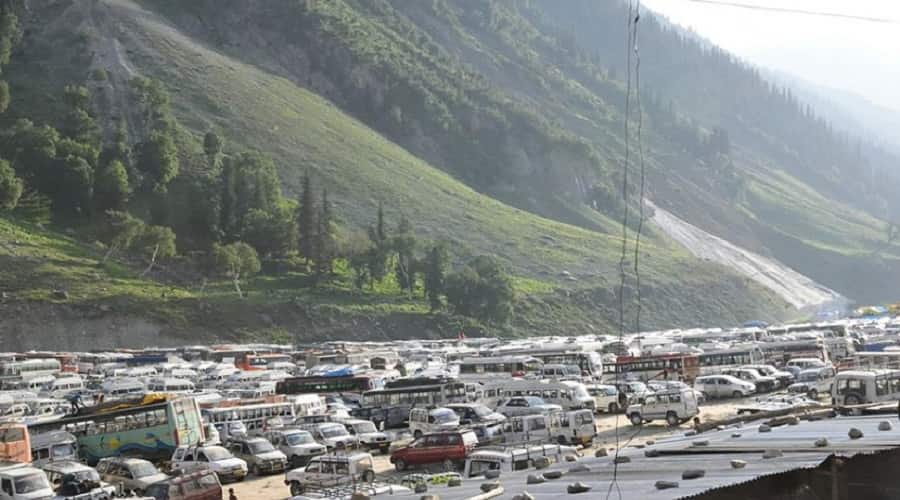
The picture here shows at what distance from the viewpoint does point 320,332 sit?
92.0 meters

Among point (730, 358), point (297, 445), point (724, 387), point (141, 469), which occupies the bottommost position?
point (141, 469)

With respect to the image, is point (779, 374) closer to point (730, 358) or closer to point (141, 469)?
point (730, 358)

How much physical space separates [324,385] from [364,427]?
1276 centimetres

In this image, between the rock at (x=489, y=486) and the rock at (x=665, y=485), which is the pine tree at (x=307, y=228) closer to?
the rock at (x=489, y=486)

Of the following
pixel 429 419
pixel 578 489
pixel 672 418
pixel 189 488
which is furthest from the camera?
pixel 672 418

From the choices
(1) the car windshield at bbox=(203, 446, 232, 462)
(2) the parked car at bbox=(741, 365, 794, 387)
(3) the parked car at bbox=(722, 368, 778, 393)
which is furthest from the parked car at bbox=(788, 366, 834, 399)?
(1) the car windshield at bbox=(203, 446, 232, 462)

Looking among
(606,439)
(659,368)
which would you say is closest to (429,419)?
(606,439)

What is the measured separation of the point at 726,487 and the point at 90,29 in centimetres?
14029

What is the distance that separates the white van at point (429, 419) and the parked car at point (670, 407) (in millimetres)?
6609

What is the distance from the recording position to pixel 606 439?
3444 cm

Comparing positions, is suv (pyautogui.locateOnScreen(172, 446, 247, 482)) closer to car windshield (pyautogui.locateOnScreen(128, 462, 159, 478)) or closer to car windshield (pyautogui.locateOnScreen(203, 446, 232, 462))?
car windshield (pyautogui.locateOnScreen(203, 446, 232, 462))

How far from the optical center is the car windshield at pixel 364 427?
116 feet

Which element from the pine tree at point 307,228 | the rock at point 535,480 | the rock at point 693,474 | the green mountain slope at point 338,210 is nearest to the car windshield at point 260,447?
the rock at point 535,480

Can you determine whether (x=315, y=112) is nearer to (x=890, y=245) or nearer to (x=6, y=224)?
(x=6, y=224)
